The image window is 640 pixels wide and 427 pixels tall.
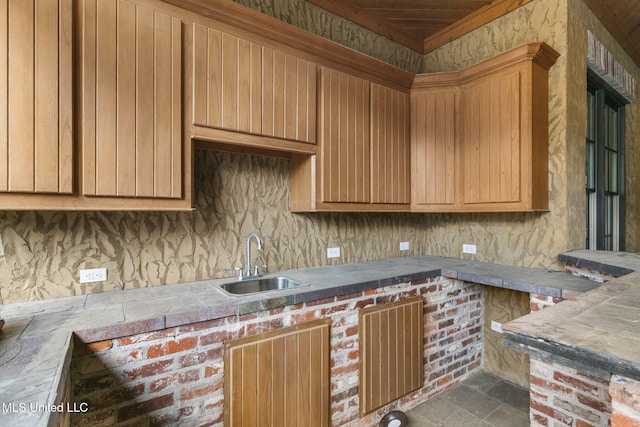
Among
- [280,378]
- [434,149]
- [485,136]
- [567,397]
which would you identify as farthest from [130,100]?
[567,397]

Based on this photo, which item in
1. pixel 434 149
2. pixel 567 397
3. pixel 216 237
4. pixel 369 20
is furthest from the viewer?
pixel 369 20

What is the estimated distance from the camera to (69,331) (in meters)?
1.20

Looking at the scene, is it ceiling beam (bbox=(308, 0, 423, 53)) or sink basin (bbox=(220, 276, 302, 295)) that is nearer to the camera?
sink basin (bbox=(220, 276, 302, 295))

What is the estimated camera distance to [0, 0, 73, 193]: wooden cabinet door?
128 centimetres

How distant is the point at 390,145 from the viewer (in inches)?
104

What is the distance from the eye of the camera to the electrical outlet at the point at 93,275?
5.65ft

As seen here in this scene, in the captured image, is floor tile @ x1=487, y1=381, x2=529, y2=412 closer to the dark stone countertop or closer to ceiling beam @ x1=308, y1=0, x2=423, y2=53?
the dark stone countertop

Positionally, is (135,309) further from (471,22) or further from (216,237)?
(471,22)

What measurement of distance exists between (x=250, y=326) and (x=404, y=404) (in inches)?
57.1

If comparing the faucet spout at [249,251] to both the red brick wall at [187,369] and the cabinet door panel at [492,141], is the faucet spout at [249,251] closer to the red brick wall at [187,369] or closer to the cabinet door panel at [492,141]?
the red brick wall at [187,369]

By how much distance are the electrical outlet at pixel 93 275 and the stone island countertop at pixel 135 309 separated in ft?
0.30

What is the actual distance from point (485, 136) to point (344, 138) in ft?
3.93

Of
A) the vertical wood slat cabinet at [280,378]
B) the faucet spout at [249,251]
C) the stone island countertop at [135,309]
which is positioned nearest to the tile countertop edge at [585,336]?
the stone island countertop at [135,309]

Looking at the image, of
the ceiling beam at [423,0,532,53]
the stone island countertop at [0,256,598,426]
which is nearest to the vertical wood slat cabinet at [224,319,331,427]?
the stone island countertop at [0,256,598,426]
